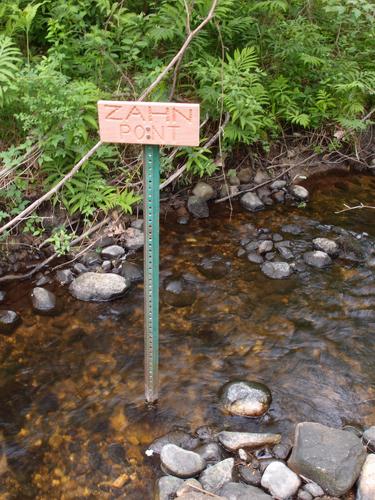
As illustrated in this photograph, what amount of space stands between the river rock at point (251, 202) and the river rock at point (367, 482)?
3729mm

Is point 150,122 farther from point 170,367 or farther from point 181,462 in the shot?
point 170,367

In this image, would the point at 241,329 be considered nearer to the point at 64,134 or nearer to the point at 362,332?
the point at 362,332

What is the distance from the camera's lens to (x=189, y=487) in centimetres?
280

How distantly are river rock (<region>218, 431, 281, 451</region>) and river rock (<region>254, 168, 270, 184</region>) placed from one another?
3.97 metres

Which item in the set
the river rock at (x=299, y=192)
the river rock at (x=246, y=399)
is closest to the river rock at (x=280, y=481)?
the river rock at (x=246, y=399)

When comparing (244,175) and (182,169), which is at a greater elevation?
(182,169)

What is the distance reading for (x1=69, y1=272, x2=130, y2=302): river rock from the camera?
4531 mm

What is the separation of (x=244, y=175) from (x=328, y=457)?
4.27 metres

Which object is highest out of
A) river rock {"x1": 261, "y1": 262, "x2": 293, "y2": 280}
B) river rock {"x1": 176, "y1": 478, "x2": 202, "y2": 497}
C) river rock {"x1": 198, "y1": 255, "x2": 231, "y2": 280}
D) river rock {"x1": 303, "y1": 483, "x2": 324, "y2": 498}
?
river rock {"x1": 176, "y1": 478, "x2": 202, "y2": 497}

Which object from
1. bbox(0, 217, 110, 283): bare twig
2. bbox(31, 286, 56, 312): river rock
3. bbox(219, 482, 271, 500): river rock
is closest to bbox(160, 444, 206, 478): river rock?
bbox(219, 482, 271, 500): river rock

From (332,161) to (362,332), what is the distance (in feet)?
12.1

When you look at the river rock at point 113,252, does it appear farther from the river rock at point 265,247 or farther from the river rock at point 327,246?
the river rock at point 327,246

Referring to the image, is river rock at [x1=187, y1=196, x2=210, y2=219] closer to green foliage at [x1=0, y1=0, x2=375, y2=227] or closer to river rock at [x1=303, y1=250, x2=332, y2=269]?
green foliage at [x1=0, y1=0, x2=375, y2=227]

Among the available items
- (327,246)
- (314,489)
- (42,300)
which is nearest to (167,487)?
(314,489)
